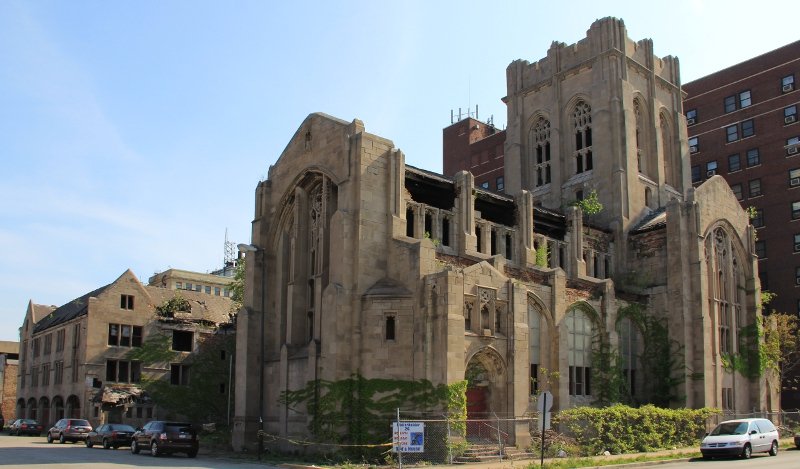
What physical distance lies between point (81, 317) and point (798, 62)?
60.8 metres

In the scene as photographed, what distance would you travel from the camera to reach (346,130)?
39.0 metres

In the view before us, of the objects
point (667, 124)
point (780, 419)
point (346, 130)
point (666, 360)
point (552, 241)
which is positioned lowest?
point (780, 419)

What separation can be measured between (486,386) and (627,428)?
6.85 meters

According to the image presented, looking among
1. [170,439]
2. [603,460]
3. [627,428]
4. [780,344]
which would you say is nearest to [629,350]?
[627,428]

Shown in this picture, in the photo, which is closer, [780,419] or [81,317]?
[780,419]

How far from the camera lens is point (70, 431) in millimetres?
49062

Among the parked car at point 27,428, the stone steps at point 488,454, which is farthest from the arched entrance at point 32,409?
the stone steps at point 488,454

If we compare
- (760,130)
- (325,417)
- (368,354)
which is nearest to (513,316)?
(368,354)

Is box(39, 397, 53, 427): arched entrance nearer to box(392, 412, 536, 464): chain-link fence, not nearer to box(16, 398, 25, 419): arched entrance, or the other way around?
box(16, 398, 25, 419): arched entrance

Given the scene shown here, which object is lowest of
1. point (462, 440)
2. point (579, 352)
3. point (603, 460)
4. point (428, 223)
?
point (603, 460)

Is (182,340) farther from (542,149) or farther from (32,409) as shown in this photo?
(542,149)

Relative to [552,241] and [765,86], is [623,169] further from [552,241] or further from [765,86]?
[765,86]

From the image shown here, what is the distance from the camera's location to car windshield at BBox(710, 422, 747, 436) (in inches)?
1286

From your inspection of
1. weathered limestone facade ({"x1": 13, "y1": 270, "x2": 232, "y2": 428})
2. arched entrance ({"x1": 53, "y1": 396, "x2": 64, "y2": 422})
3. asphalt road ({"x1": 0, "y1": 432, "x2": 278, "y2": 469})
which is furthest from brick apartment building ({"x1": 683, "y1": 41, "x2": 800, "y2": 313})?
arched entrance ({"x1": 53, "y1": 396, "x2": 64, "y2": 422})
